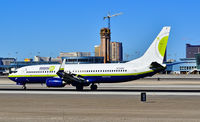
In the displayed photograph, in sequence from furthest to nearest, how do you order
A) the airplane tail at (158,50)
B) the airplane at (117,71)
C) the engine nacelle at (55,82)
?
the airplane tail at (158,50) → the engine nacelle at (55,82) → the airplane at (117,71)

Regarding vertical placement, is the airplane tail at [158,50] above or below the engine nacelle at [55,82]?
above

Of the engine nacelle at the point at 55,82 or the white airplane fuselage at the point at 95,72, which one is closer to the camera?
the white airplane fuselage at the point at 95,72

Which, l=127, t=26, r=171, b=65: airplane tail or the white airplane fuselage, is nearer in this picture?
the white airplane fuselage

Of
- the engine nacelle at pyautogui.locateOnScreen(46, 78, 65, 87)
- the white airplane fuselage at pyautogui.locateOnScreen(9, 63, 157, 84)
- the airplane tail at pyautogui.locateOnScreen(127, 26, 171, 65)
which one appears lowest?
the engine nacelle at pyautogui.locateOnScreen(46, 78, 65, 87)

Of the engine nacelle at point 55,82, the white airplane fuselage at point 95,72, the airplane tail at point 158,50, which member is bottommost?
the engine nacelle at point 55,82

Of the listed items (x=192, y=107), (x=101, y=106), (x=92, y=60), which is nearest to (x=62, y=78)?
(x=101, y=106)

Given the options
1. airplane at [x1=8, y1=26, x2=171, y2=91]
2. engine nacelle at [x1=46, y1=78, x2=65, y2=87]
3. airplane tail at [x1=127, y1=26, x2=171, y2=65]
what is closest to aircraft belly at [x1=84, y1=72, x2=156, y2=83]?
airplane at [x1=8, y1=26, x2=171, y2=91]

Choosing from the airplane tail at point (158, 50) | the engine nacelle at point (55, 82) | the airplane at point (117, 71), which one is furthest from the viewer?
the airplane tail at point (158, 50)

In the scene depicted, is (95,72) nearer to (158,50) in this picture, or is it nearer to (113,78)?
(113,78)

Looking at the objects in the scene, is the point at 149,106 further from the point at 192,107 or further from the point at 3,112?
the point at 3,112

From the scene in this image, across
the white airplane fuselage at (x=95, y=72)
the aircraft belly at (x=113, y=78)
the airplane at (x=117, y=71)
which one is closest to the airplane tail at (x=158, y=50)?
the airplane at (x=117, y=71)

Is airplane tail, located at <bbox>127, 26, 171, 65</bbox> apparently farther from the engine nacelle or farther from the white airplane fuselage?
the engine nacelle

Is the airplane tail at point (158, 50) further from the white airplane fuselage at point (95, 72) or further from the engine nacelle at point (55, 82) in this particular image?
the engine nacelle at point (55, 82)

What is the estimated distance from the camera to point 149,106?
26.4m
